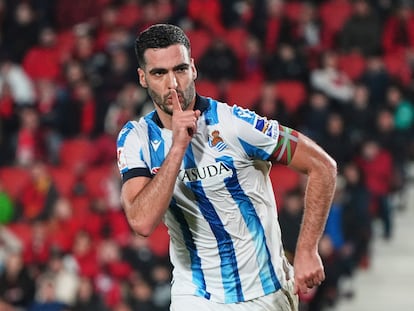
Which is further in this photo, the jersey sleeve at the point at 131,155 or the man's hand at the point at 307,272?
the jersey sleeve at the point at 131,155

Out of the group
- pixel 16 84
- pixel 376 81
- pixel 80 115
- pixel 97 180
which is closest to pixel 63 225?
pixel 97 180

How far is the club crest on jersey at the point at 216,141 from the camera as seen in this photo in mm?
4770

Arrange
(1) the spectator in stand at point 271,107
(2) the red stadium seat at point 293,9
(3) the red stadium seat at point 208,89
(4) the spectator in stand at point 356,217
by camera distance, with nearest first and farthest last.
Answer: (4) the spectator in stand at point 356,217 < (1) the spectator in stand at point 271,107 < (3) the red stadium seat at point 208,89 < (2) the red stadium seat at point 293,9

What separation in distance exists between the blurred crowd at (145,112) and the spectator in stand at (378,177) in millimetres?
16

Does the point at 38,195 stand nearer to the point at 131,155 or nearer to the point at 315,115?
the point at 315,115

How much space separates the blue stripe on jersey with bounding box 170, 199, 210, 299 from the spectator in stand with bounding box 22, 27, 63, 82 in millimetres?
11554

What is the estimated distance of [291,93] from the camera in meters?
14.3

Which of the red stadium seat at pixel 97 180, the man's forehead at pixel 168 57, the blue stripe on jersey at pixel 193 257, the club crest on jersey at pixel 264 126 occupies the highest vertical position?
the man's forehead at pixel 168 57

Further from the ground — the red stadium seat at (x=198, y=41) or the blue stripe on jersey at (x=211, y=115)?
the blue stripe on jersey at (x=211, y=115)

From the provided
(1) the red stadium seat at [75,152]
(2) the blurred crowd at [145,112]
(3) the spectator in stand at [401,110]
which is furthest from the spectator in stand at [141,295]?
(3) the spectator in stand at [401,110]

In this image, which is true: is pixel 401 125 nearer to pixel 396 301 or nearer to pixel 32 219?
pixel 396 301

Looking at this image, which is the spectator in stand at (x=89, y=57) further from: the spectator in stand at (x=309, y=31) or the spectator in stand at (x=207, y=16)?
the spectator in stand at (x=309, y=31)

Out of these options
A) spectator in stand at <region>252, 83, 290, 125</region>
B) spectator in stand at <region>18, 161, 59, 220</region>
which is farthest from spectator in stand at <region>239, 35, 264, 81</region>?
spectator in stand at <region>18, 161, 59, 220</region>

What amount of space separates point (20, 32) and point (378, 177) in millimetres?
7033
